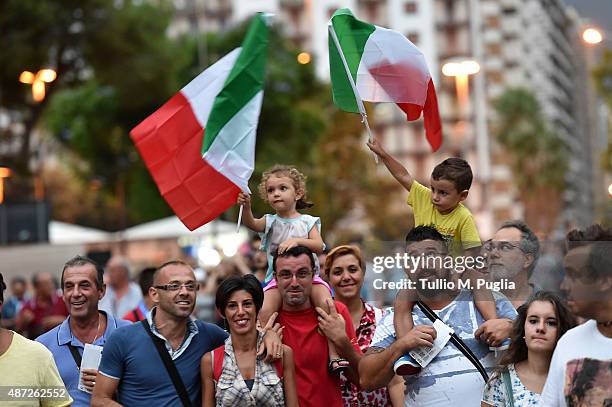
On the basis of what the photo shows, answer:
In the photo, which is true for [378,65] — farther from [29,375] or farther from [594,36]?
[594,36]

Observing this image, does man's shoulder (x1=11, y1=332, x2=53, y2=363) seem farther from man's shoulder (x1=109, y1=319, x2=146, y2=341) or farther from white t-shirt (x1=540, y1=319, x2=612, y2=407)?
white t-shirt (x1=540, y1=319, x2=612, y2=407)

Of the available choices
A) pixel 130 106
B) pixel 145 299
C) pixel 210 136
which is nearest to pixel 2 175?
pixel 130 106

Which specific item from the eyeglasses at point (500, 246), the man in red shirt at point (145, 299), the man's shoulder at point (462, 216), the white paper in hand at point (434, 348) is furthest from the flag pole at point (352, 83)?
the man in red shirt at point (145, 299)

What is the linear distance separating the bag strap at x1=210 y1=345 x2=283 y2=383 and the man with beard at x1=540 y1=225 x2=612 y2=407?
176cm

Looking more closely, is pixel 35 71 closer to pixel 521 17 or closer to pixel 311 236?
pixel 311 236

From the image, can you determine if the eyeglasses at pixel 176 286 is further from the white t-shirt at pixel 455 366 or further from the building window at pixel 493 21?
the building window at pixel 493 21

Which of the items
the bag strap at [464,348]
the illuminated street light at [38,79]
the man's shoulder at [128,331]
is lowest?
the bag strap at [464,348]

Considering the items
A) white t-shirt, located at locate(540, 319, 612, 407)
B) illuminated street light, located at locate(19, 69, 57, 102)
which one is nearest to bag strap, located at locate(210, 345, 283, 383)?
white t-shirt, located at locate(540, 319, 612, 407)

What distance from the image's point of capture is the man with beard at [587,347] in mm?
5043

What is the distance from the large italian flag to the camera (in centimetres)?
852

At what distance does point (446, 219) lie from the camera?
286 inches

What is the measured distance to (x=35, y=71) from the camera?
119 feet

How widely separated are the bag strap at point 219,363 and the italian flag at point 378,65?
8.15ft

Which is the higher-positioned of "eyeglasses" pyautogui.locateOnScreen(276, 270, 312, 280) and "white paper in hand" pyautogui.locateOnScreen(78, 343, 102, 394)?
"eyeglasses" pyautogui.locateOnScreen(276, 270, 312, 280)
